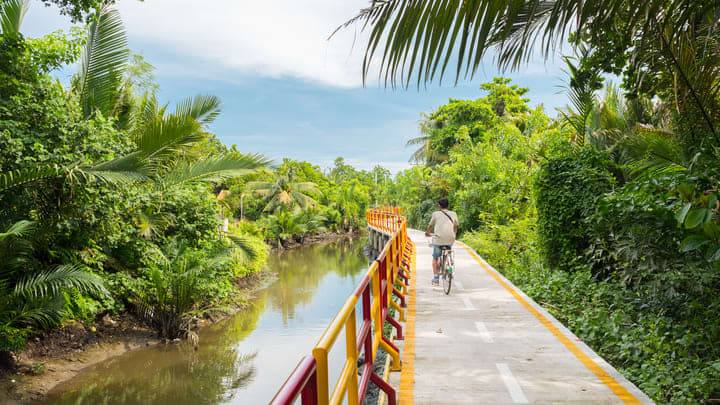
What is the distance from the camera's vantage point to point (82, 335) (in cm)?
950

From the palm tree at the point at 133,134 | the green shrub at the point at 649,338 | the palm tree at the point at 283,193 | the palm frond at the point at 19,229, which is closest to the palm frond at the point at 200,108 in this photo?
the palm tree at the point at 133,134

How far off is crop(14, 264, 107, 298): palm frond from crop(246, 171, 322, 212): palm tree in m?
29.9

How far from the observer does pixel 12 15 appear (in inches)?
313

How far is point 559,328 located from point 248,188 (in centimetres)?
3458

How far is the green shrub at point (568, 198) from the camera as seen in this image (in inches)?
350

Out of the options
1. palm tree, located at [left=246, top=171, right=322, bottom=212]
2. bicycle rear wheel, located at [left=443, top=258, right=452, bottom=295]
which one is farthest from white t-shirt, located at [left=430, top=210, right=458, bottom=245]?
palm tree, located at [left=246, top=171, right=322, bottom=212]

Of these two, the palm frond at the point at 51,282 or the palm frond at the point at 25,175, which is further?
the palm frond at the point at 51,282

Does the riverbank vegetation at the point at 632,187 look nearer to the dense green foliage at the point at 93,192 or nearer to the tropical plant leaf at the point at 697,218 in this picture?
the tropical plant leaf at the point at 697,218

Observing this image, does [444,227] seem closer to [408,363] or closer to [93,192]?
[408,363]

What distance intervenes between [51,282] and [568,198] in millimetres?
9559

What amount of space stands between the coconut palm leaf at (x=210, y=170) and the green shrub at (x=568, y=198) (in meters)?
6.78

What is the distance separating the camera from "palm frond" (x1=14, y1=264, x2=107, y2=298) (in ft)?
24.1

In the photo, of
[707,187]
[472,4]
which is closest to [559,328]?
[707,187]

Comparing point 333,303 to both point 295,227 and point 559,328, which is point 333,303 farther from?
point 295,227
